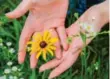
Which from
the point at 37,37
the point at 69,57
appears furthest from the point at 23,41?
the point at 69,57

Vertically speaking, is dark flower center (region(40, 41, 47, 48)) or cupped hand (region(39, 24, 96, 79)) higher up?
dark flower center (region(40, 41, 47, 48))

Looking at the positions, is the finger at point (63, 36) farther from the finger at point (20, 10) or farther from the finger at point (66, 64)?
the finger at point (20, 10)

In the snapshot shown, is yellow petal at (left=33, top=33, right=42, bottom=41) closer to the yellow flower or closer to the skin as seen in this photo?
the yellow flower

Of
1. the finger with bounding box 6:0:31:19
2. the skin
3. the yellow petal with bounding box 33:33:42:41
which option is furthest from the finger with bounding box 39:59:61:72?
the finger with bounding box 6:0:31:19

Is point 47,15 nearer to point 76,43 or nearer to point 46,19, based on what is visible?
point 46,19

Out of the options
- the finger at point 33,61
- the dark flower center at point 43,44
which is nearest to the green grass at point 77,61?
the finger at point 33,61
